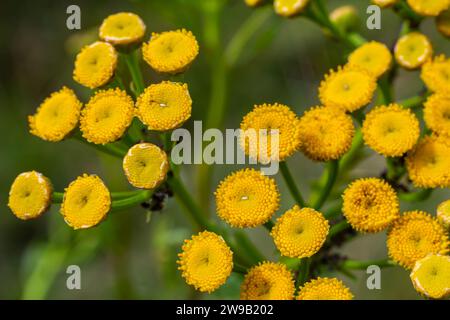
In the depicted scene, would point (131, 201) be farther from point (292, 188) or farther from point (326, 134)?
point (326, 134)

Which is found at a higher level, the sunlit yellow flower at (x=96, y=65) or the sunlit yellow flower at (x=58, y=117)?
the sunlit yellow flower at (x=96, y=65)

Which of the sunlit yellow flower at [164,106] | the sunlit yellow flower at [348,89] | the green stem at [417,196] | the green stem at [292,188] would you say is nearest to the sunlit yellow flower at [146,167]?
the sunlit yellow flower at [164,106]

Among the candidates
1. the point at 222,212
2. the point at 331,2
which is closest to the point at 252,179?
the point at 222,212

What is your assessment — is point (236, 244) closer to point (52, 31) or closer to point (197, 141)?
point (197, 141)

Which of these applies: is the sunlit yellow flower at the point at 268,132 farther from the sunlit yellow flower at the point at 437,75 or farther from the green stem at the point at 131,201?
the sunlit yellow flower at the point at 437,75

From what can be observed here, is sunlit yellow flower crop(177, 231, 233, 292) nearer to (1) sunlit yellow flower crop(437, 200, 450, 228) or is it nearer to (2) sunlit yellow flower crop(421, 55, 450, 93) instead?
(1) sunlit yellow flower crop(437, 200, 450, 228)

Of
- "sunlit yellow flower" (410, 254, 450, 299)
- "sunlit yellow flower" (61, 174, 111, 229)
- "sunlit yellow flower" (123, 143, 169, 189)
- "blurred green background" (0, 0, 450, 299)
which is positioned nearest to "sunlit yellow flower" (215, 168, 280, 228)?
"sunlit yellow flower" (123, 143, 169, 189)
